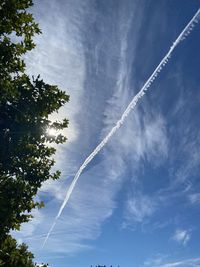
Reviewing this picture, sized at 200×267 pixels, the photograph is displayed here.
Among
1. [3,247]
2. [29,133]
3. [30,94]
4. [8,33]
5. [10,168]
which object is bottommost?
[3,247]

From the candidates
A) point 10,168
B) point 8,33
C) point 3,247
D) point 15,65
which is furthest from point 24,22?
point 3,247

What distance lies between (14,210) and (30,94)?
5.38 metres

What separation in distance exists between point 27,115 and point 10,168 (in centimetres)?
255

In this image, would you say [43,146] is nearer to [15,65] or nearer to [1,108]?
[1,108]

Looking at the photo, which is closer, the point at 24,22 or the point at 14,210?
the point at 14,210

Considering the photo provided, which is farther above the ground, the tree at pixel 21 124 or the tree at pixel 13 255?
the tree at pixel 21 124

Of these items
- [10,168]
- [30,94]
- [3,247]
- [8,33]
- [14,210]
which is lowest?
[3,247]

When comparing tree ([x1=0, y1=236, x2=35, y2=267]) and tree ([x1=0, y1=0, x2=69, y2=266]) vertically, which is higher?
tree ([x1=0, y1=0, x2=69, y2=266])

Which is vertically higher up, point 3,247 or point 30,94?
point 30,94

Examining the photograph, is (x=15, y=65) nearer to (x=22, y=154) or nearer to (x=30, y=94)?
(x=30, y=94)

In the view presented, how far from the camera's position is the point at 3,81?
607 inches

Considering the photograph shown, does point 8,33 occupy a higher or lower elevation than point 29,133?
higher

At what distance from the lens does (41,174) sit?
1709cm

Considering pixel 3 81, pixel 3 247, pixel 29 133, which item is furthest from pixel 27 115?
pixel 3 247
